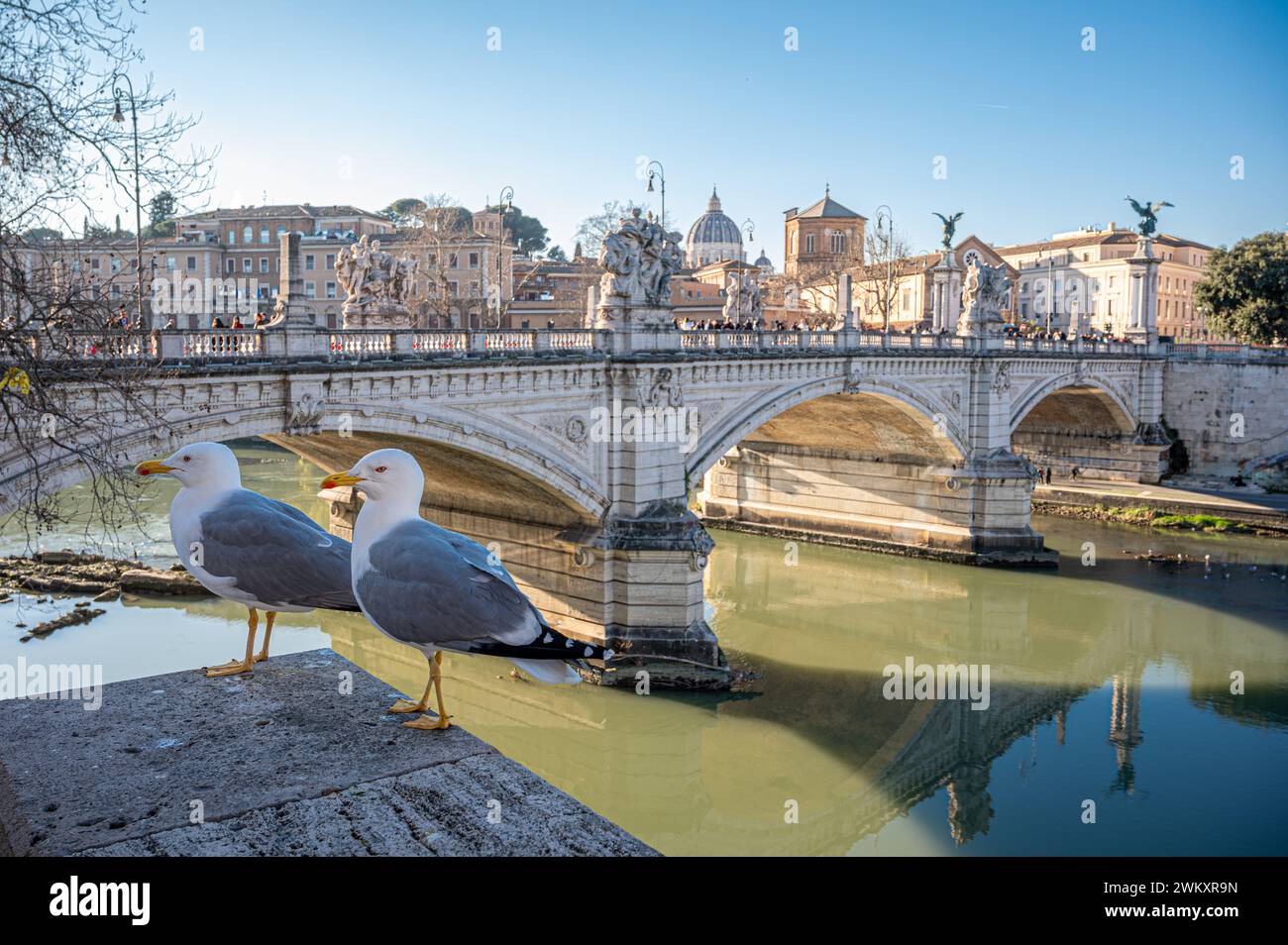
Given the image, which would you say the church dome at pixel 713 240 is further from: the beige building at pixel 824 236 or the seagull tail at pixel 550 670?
the seagull tail at pixel 550 670

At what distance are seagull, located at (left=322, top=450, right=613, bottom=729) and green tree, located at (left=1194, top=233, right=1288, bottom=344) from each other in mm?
45046

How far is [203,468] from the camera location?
15.0ft

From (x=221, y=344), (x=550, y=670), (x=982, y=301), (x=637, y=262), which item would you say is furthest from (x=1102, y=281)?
(x=550, y=670)

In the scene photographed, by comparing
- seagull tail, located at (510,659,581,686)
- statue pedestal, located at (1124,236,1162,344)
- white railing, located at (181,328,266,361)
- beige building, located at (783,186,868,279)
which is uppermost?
beige building, located at (783,186,868,279)

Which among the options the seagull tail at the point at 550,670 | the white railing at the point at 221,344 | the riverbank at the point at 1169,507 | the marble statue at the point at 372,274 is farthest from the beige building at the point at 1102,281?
the seagull tail at the point at 550,670

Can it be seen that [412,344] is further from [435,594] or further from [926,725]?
[435,594]

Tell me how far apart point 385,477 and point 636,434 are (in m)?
13.8

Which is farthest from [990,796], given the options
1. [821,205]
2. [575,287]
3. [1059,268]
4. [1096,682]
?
[821,205]

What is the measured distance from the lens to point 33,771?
3.82 m

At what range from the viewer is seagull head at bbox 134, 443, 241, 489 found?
4.52m

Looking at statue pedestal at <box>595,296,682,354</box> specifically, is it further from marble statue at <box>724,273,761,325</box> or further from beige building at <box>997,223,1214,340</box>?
beige building at <box>997,223,1214,340</box>

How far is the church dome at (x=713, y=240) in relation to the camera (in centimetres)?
8469

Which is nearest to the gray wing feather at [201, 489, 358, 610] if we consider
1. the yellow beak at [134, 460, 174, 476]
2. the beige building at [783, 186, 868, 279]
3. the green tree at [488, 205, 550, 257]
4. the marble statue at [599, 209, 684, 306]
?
the yellow beak at [134, 460, 174, 476]
